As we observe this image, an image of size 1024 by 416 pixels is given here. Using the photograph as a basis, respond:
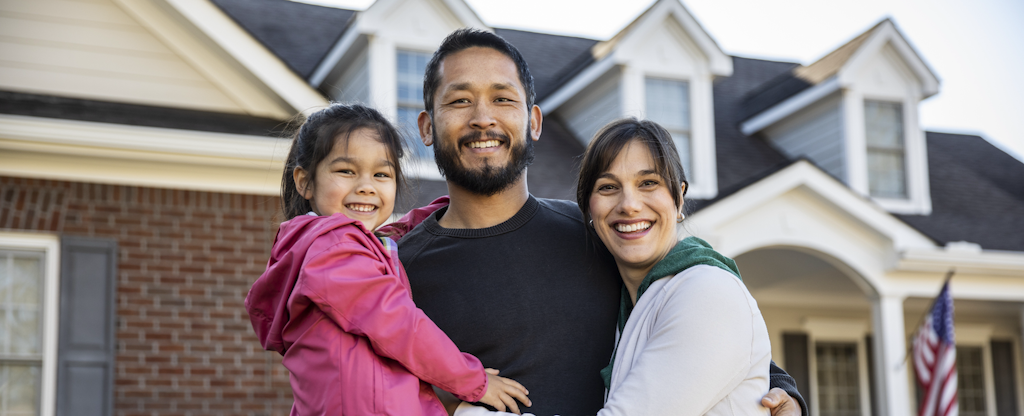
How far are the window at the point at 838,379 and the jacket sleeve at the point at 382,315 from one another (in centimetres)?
1041

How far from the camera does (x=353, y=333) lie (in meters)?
2.24

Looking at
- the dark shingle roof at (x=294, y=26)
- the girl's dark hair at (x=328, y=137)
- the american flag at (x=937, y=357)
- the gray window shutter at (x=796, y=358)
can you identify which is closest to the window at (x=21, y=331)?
the dark shingle roof at (x=294, y=26)

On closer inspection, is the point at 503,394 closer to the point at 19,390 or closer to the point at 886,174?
the point at 19,390

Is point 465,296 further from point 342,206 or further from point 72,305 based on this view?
point 72,305

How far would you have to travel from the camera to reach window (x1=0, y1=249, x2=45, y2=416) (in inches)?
253

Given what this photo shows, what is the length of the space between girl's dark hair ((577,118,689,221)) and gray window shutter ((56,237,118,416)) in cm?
523

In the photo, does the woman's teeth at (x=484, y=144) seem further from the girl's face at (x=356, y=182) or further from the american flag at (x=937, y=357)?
the american flag at (x=937, y=357)

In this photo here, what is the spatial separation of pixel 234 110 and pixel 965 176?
1001cm

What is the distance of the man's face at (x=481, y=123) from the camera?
2.57 m

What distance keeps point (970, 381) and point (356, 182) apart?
12.5 metres

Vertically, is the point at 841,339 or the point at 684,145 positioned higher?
the point at 684,145

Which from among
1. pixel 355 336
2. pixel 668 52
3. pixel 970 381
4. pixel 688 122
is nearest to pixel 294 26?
pixel 668 52

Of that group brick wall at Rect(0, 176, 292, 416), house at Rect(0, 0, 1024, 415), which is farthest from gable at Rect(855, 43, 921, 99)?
brick wall at Rect(0, 176, 292, 416)

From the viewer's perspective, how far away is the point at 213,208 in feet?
22.8
